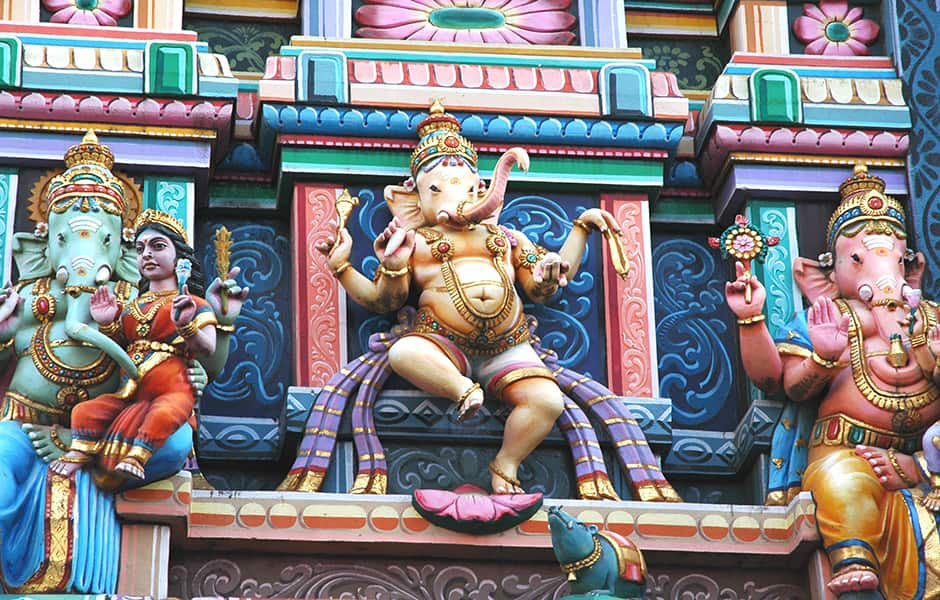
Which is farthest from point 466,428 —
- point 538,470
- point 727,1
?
point 727,1

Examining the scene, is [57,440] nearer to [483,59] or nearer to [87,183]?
[87,183]

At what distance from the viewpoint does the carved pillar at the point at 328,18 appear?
45.2 ft

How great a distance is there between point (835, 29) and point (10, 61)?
3.51 m

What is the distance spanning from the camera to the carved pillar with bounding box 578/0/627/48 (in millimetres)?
13961

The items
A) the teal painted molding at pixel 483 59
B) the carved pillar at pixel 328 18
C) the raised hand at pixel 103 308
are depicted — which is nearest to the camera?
the raised hand at pixel 103 308

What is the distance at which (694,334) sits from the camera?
13477mm

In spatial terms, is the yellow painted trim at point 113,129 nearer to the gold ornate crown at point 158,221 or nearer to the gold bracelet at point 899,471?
the gold ornate crown at point 158,221

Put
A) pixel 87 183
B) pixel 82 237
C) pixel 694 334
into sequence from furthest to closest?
pixel 694 334, pixel 87 183, pixel 82 237

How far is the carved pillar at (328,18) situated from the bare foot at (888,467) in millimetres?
2899

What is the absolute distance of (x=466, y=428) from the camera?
1276 cm

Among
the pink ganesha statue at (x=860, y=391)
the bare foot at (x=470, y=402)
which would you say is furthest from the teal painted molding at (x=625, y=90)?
the bare foot at (x=470, y=402)

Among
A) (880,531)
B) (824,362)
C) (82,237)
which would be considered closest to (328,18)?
(82,237)

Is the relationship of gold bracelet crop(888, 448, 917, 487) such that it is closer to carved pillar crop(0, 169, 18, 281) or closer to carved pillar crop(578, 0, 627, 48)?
carved pillar crop(578, 0, 627, 48)

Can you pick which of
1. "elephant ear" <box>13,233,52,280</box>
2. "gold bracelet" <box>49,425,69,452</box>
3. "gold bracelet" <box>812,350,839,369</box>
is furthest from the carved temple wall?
"gold bracelet" <box>49,425,69,452</box>
